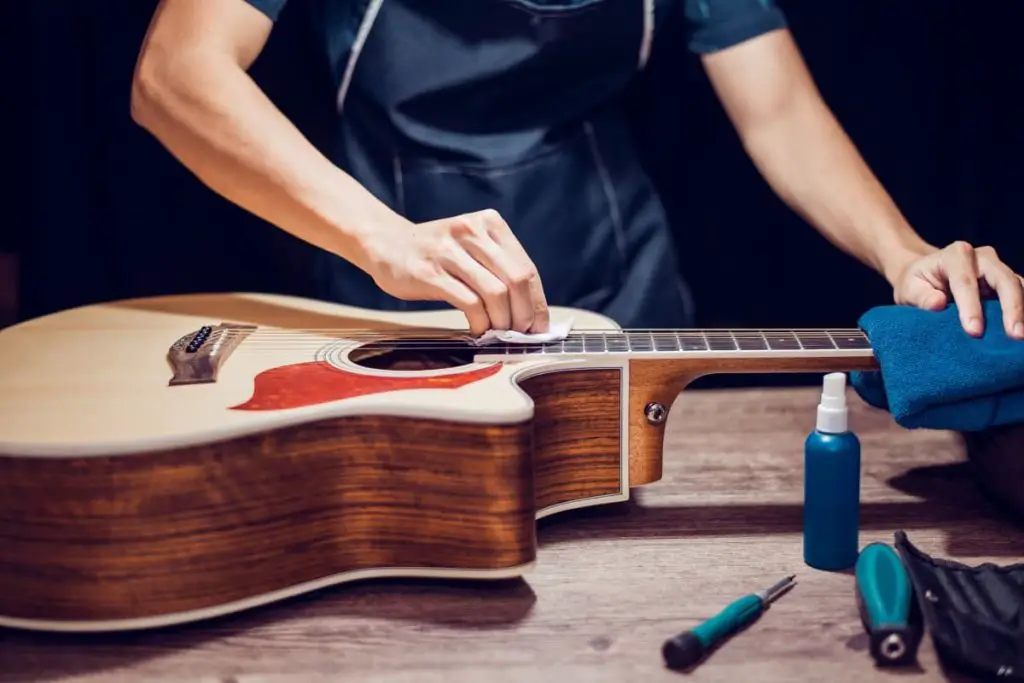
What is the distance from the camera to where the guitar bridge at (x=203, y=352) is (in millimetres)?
866

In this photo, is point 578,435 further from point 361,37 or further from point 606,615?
point 361,37

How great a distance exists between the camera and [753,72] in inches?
49.1

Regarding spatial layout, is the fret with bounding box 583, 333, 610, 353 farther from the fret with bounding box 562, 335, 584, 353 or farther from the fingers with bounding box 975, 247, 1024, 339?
the fingers with bounding box 975, 247, 1024, 339

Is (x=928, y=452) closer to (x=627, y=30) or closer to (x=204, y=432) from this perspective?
(x=627, y=30)

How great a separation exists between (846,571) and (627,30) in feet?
2.35

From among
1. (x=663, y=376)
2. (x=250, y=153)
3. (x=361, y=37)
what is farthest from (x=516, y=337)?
(x=361, y=37)

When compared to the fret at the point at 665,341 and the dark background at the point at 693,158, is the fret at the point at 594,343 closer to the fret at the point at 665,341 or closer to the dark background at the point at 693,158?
the fret at the point at 665,341

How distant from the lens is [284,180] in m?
1.02

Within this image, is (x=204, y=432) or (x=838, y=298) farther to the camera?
(x=838, y=298)

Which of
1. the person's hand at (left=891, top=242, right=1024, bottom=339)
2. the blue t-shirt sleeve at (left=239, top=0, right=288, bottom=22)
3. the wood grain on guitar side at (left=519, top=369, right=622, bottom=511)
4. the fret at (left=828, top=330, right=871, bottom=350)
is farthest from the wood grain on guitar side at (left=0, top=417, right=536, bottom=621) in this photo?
the blue t-shirt sleeve at (left=239, top=0, right=288, bottom=22)

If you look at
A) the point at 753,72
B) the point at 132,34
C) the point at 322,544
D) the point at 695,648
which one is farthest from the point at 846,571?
the point at 132,34

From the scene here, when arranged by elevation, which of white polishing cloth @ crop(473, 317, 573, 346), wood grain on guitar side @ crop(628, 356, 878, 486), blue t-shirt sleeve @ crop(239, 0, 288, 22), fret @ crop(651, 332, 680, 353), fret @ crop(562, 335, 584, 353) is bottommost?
wood grain on guitar side @ crop(628, 356, 878, 486)

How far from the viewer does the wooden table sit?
2.23 feet

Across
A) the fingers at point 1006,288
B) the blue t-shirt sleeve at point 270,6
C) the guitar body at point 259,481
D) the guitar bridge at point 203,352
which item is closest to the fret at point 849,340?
the fingers at point 1006,288
